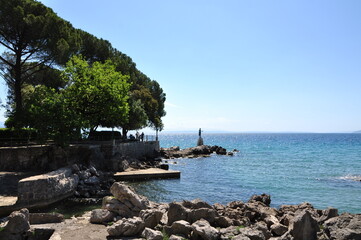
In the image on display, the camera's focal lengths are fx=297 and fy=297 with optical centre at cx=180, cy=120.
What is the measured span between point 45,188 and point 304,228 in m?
16.0

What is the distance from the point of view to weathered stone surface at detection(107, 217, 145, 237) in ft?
38.4

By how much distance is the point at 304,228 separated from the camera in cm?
1142

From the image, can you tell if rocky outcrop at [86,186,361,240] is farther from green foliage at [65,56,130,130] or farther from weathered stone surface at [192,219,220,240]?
green foliage at [65,56,130,130]

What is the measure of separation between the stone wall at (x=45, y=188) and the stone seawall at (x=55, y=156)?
587cm

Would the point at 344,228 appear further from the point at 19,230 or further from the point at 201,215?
the point at 19,230

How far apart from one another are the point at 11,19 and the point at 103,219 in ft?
84.5

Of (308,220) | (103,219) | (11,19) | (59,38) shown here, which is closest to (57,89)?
(59,38)

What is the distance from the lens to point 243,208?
17.9 metres

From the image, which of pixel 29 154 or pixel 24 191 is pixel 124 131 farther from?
pixel 24 191

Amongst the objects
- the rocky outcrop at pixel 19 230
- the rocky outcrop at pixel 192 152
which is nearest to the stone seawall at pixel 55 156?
the rocky outcrop at pixel 19 230

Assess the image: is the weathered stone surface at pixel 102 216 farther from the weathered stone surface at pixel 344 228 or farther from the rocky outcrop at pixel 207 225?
the weathered stone surface at pixel 344 228

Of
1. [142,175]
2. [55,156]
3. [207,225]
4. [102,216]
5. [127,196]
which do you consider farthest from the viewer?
[142,175]

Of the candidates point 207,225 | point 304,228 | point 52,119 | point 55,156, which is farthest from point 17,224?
point 55,156

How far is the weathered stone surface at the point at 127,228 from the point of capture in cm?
1171
